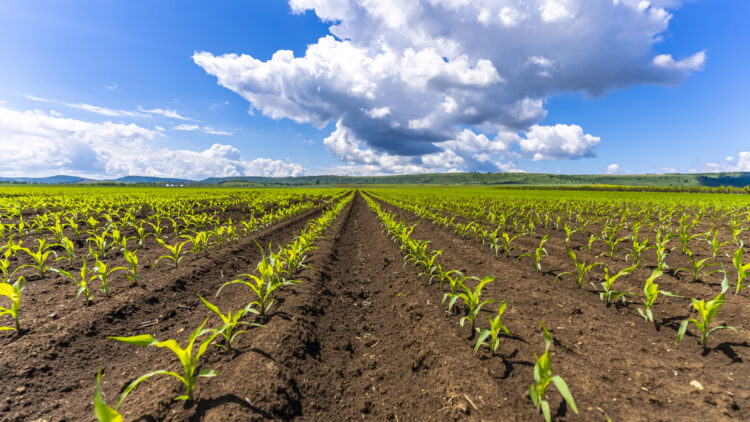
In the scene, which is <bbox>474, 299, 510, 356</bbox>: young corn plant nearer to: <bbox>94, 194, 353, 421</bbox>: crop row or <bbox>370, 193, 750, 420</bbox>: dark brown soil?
<bbox>370, 193, 750, 420</bbox>: dark brown soil

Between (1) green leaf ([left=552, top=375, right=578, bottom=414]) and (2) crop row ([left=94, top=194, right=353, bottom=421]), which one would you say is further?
(1) green leaf ([left=552, top=375, right=578, bottom=414])

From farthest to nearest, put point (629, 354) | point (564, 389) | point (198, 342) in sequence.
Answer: point (198, 342), point (629, 354), point (564, 389)

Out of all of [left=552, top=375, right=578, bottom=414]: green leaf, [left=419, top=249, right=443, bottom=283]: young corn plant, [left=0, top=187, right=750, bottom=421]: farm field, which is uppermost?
[left=552, top=375, right=578, bottom=414]: green leaf

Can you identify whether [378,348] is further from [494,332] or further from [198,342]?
[198,342]

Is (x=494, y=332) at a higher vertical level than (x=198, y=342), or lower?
higher

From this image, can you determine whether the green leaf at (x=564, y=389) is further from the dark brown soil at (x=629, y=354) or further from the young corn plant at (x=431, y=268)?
the young corn plant at (x=431, y=268)

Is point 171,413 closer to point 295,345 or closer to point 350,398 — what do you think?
point 295,345

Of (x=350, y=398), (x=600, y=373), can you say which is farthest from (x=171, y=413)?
(x=600, y=373)

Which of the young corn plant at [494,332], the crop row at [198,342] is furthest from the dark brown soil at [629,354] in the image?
the crop row at [198,342]

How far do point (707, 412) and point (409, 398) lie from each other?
2.56m

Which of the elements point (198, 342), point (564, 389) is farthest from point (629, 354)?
point (198, 342)

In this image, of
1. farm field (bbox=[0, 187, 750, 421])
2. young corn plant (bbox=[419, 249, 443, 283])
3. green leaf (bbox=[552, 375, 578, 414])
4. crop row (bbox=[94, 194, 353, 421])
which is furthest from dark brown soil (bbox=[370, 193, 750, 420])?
crop row (bbox=[94, 194, 353, 421])

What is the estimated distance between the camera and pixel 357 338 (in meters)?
4.11

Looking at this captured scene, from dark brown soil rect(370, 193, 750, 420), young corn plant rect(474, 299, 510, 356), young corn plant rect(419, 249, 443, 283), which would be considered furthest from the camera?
young corn plant rect(419, 249, 443, 283)
